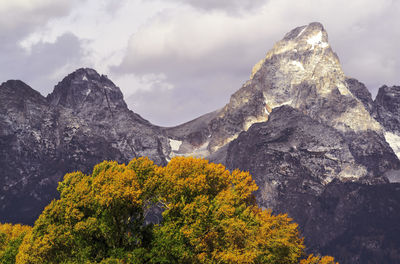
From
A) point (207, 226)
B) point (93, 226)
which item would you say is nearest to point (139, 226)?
point (93, 226)

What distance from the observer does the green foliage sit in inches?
2579

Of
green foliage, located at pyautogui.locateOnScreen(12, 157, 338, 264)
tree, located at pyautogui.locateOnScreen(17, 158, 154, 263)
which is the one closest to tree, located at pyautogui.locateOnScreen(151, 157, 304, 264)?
Result: green foliage, located at pyautogui.locateOnScreen(12, 157, 338, 264)

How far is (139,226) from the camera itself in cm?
7050

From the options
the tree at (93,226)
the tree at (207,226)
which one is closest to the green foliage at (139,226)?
the tree at (93,226)

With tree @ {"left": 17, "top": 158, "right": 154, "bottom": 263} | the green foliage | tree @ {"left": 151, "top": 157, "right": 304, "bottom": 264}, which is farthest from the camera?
tree @ {"left": 17, "top": 158, "right": 154, "bottom": 263}

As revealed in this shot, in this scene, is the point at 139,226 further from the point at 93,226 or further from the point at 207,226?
the point at 207,226

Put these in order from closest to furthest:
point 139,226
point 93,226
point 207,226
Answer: point 93,226
point 207,226
point 139,226

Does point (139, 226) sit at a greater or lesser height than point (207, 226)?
greater

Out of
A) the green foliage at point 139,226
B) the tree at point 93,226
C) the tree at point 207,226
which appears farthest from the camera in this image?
the tree at point 93,226

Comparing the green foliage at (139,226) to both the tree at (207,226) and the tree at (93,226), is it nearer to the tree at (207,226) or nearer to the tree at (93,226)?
the tree at (93,226)

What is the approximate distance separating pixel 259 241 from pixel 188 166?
1575cm

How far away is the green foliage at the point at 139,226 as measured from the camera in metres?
65.5

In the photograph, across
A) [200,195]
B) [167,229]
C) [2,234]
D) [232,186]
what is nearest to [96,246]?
[167,229]

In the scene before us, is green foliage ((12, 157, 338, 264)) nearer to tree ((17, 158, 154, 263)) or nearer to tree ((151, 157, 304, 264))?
tree ((17, 158, 154, 263))
